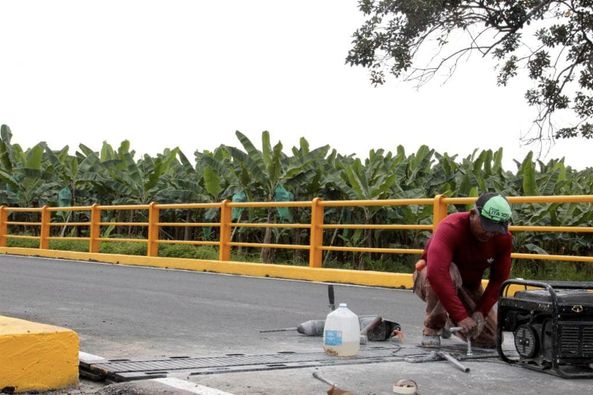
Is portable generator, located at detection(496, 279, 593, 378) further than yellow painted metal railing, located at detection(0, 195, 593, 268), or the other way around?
yellow painted metal railing, located at detection(0, 195, 593, 268)

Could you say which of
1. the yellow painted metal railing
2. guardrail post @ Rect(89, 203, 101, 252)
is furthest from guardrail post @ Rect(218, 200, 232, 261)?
guardrail post @ Rect(89, 203, 101, 252)

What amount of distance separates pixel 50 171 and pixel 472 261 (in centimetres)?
2469

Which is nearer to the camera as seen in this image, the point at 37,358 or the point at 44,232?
the point at 37,358

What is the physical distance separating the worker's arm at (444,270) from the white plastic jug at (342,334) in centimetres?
63

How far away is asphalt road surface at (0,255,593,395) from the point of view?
5.40 meters

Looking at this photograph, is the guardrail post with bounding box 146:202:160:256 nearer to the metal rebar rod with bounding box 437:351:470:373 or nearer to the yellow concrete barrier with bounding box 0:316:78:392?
the metal rebar rod with bounding box 437:351:470:373

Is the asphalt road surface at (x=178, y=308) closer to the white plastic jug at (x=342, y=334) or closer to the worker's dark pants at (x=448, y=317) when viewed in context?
the white plastic jug at (x=342, y=334)

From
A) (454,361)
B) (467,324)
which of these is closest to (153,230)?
(467,324)

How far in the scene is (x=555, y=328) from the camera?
18.1ft

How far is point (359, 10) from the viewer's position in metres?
18.3

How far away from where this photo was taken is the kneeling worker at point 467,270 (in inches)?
251

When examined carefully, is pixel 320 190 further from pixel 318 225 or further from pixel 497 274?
pixel 497 274

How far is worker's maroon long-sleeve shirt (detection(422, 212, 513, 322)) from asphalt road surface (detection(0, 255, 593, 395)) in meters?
0.48

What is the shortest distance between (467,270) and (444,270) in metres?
0.49
